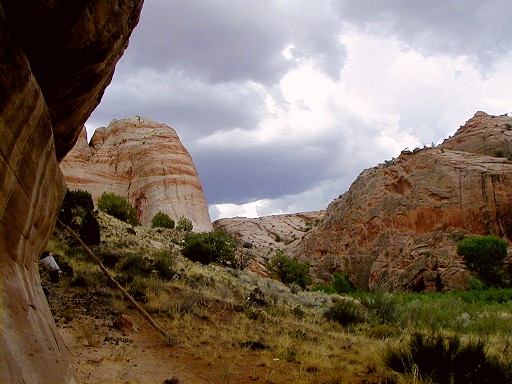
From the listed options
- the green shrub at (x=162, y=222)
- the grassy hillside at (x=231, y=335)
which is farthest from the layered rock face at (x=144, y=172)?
the grassy hillside at (x=231, y=335)

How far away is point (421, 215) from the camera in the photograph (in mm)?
A: 41156

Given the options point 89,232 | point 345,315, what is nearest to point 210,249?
point 89,232

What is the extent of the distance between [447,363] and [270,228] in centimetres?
6531

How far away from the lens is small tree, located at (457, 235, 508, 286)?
30.8 m

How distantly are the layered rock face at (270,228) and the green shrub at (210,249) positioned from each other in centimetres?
2997

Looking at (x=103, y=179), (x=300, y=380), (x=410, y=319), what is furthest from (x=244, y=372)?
(x=103, y=179)

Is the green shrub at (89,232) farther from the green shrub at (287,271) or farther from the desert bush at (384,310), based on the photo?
the green shrub at (287,271)

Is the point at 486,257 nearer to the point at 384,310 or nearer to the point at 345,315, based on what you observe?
the point at 384,310

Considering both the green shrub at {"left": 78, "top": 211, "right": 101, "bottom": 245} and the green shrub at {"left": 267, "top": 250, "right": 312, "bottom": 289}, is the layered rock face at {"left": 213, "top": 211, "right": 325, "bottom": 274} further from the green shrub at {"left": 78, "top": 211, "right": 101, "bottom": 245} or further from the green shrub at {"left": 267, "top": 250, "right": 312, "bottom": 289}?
the green shrub at {"left": 78, "top": 211, "right": 101, "bottom": 245}

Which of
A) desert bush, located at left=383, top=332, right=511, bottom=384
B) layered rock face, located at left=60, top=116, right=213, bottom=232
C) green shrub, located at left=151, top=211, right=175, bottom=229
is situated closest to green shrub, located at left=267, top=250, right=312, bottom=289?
green shrub, located at left=151, top=211, right=175, bottom=229

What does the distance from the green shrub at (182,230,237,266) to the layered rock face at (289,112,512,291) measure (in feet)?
50.7

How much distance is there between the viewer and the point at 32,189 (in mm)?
4570

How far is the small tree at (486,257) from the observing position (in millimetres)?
30828

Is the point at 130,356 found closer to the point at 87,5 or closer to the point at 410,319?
the point at 87,5
